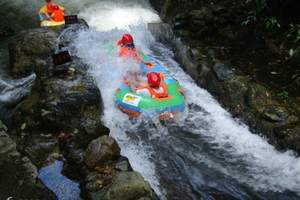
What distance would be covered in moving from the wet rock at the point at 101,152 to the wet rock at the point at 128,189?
701 millimetres

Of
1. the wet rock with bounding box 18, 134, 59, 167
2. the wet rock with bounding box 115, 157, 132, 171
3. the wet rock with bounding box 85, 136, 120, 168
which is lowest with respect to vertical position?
the wet rock with bounding box 18, 134, 59, 167

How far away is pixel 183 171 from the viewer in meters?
6.39

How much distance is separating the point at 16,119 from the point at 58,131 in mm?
939

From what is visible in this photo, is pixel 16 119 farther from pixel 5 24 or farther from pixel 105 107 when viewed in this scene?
pixel 5 24

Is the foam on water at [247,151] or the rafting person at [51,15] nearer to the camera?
the foam on water at [247,151]

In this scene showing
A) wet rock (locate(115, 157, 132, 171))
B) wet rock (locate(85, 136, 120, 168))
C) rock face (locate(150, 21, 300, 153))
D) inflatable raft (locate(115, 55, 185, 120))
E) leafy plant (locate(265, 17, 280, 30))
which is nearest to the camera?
wet rock (locate(115, 157, 132, 171))

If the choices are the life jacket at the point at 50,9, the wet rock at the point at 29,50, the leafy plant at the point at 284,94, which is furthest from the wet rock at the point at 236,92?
the life jacket at the point at 50,9

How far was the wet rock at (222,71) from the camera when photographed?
807cm

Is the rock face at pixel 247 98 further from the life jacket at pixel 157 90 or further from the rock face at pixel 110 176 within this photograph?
the rock face at pixel 110 176

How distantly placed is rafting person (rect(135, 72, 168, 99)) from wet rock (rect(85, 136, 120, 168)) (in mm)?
1906

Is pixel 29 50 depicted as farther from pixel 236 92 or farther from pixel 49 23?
pixel 236 92

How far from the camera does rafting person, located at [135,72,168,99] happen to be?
782 cm

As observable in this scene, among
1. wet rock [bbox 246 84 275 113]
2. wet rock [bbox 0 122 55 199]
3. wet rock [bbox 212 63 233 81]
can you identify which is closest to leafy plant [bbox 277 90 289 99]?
wet rock [bbox 246 84 275 113]

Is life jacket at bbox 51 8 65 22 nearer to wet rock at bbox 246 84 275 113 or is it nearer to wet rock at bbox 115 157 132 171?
wet rock at bbox 246 84 275 113
